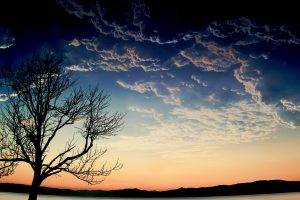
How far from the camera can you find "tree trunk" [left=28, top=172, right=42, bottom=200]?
17.5 metres

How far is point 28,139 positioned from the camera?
60.4 ft

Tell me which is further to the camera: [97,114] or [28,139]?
[97,114]

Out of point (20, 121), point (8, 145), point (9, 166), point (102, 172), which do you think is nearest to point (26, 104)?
point (20, 121)

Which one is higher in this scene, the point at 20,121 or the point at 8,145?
the point at 20,121

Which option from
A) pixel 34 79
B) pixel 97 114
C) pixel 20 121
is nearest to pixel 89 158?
pixel 97 114

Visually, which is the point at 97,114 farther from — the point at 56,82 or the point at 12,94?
the point at 12,94

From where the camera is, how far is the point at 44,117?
18531mm

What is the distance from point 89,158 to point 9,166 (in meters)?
4.65

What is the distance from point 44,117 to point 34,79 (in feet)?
7.71

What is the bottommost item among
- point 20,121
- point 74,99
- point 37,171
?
point 37,171

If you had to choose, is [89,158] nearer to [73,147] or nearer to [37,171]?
[73,147]

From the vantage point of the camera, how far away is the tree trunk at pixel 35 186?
17500 millimetres

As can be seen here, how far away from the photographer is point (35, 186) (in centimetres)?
1773

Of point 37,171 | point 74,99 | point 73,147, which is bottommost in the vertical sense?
point 37,171
